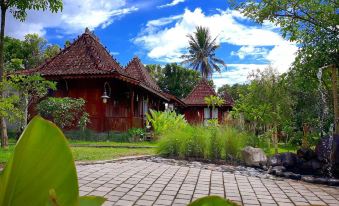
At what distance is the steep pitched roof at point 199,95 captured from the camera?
31119 millimetres

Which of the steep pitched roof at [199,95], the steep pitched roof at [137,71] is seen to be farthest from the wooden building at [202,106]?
the steep pitched roof at [137,71]

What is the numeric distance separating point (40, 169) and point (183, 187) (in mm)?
6003

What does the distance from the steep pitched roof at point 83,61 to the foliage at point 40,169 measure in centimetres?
1580

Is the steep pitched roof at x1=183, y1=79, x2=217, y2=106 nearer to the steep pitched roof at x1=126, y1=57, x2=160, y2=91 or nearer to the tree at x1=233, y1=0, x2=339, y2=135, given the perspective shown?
the steep pitched roof at x1=126, y1=57, x2=160, y2=91

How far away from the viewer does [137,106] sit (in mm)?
20953

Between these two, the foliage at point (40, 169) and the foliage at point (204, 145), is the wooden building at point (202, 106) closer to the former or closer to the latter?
the foliage at point (204, 145)

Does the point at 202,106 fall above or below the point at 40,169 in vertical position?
above

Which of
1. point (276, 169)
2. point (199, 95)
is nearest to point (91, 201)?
point (276, 169)

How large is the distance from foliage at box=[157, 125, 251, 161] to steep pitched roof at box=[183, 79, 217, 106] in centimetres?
2010

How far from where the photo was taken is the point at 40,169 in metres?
0.39

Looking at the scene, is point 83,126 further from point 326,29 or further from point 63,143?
point 63,143

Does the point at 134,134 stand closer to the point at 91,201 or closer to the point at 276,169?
the point at 276,169

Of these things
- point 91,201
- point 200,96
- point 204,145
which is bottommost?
point 204,145

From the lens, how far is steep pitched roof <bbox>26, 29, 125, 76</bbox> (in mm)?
17048
